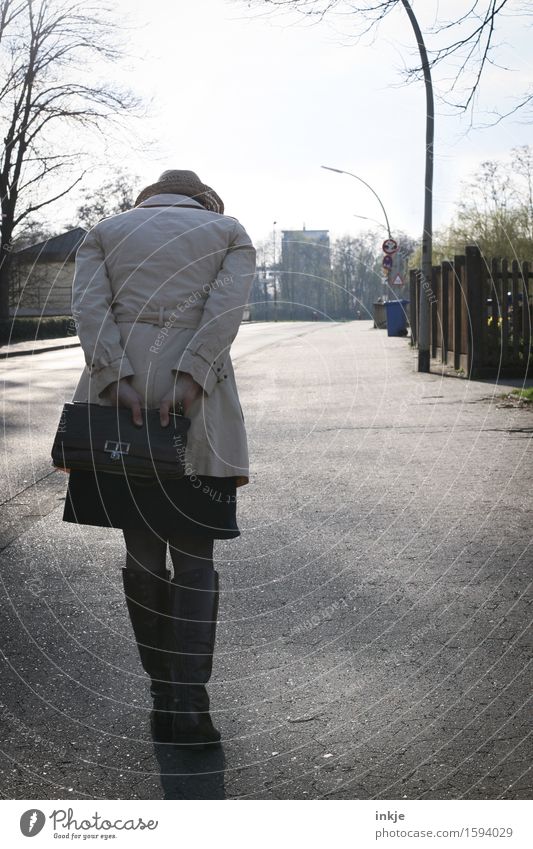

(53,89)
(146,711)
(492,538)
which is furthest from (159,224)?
(53,89)

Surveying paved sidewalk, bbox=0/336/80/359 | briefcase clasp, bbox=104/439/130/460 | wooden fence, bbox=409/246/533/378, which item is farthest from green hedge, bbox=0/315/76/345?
briefcase clasp, bbox=104/439/130/460

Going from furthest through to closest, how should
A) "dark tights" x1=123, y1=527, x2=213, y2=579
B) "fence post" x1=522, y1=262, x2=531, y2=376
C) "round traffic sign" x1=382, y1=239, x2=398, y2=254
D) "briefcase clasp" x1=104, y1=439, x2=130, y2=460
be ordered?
"round traffic sign" x1=382, y1=239, x2=398, y2=254
"fence post" x1=522, y1=262, x2=531, y2=376
"dark tights" x1=123, y1=527, x2=213, y2=579
"briefcase clasp" x1=104, y1=439, x2=130, y2=460

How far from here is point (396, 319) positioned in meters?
33.3

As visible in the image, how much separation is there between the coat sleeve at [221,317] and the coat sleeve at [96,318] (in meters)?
0.18

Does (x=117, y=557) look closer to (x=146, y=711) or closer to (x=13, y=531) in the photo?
(x=13, y=531)

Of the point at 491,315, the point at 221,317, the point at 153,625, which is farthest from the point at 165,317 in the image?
the point at 491,315

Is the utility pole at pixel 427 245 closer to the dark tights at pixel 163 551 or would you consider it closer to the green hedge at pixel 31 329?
the dark tights at pixel 163 551

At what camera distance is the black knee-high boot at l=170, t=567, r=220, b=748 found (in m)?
3.27

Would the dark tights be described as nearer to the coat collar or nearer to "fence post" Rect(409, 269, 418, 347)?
the coat collar

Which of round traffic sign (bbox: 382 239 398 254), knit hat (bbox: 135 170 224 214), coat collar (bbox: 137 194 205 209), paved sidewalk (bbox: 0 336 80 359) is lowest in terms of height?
paved sidewalk (bbox: 0 336 80 359)

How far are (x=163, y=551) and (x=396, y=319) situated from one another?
30285 mm

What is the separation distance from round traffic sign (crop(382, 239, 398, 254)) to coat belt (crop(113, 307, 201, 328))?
2088cm

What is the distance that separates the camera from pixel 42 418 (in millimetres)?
13391
